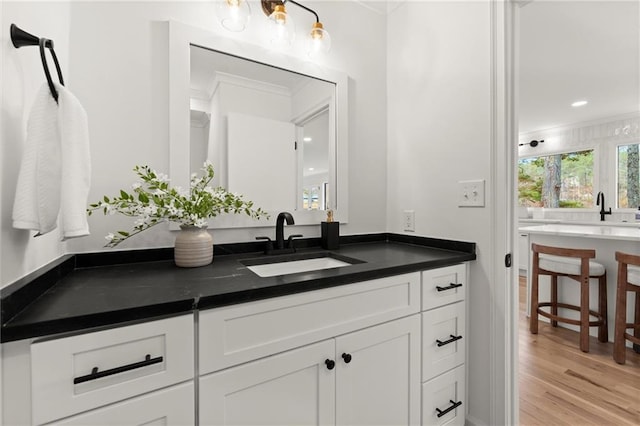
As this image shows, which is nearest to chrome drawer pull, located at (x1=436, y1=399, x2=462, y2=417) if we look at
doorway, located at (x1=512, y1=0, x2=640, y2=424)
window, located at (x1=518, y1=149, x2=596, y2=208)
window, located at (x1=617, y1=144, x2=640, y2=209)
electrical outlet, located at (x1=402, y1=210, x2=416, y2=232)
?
doorway, located at (x1=512, y1=0, x2=640, y2=424)

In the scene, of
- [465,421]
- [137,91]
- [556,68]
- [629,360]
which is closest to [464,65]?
[137,91]

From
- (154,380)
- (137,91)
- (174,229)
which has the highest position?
(137,91)

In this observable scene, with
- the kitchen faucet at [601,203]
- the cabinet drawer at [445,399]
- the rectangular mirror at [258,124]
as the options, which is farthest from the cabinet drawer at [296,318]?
the kitchen faucet at [601,203]

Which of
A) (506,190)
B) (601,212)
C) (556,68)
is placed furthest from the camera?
(601,212)

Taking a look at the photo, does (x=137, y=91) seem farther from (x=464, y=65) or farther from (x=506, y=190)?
(x=506, y=190)

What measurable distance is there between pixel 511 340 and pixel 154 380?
4.70 feet

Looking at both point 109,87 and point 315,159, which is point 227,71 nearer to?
point 109,87

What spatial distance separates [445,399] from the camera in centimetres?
134

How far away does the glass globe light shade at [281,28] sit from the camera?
4.61 feet

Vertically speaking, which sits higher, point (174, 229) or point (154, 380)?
point (174, 229)

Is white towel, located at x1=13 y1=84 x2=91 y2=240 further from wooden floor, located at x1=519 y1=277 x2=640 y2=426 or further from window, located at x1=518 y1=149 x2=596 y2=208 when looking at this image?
window, located at x1=518 y1=149 x2=596 y2=208

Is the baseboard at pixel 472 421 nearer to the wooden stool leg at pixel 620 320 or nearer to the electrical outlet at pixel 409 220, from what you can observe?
the electrical outlet at pixel 409 220

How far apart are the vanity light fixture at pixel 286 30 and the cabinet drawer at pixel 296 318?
48.3 inches

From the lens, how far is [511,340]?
136 centimetres
